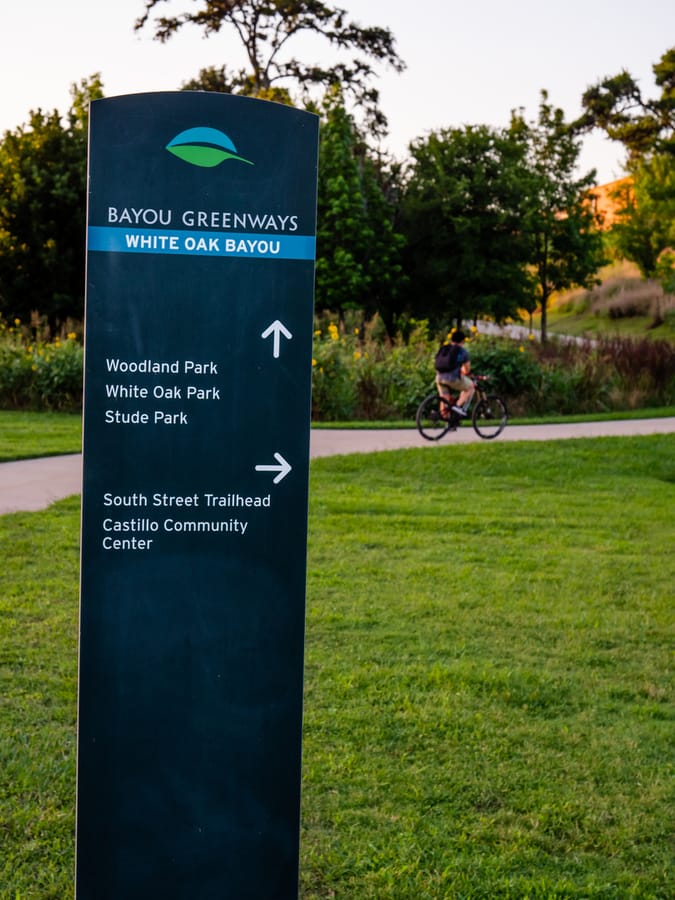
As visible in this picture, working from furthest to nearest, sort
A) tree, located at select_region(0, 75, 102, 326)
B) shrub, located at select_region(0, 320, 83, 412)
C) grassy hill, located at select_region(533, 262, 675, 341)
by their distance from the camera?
grassy hill, located at select_region(533, 262, 675, 341)
tree, located at select_region(0, 75, 102, 326)
shrub, located at select_region(0, 320, 83, 412)

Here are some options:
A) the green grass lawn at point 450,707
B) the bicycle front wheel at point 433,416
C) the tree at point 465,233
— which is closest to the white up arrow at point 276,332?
the green grass lawn at point 450,707

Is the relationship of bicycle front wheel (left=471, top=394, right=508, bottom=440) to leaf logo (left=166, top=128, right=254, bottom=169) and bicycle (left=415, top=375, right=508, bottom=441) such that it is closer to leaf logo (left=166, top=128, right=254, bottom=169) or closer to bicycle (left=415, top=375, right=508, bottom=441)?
bicycle (left=415, top=375, right=508, bottom=441)

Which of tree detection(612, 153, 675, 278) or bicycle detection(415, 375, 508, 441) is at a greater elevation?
tree detection(612, 153, 675, 278)

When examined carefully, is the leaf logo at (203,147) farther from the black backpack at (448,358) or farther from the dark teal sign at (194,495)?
the black backpack at (448,358)

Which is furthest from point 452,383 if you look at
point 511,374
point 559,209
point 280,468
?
point 559,209

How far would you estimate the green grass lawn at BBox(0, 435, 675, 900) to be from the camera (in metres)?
Result: 3.71

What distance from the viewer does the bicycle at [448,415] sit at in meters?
15.0

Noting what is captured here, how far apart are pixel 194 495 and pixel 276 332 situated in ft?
1.48

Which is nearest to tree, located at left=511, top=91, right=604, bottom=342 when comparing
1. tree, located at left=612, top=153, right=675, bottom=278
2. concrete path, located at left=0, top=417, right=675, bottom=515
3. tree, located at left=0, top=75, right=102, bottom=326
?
tree, located at left=612, top=153, right=675, bottom=278

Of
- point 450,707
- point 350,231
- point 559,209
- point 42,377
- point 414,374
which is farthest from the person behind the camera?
point 559,209

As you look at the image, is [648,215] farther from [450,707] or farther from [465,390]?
[450,707]

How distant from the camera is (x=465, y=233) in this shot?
3988 centimetres

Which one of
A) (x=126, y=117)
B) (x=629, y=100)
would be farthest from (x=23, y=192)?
(x=126, y=117)

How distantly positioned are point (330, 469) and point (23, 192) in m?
21.7
